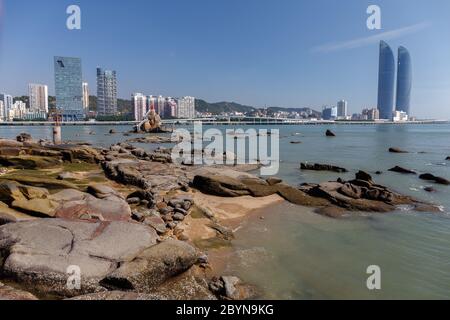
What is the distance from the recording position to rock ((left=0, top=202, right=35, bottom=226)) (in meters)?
8.54

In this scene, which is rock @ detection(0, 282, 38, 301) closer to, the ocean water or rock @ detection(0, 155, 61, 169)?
the ocean water

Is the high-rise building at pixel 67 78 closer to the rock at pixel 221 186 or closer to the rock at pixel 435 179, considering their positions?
the rock at pixel 221 186

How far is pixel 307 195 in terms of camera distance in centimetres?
1688

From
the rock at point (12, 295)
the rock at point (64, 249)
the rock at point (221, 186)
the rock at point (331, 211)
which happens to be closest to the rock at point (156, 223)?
the rock at point (64, 249)

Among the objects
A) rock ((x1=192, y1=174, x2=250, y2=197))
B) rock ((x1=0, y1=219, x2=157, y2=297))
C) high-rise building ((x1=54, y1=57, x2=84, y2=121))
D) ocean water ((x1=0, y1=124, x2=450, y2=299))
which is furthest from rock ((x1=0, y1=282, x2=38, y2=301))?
high-rise building ((x1=54, y1=57, x2=84, y2=121))

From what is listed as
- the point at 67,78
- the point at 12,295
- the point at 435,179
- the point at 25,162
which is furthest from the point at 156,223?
the point at 67,78

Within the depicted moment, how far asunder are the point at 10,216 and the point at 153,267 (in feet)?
16.0

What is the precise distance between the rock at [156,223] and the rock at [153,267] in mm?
2001

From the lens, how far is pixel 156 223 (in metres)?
10.4

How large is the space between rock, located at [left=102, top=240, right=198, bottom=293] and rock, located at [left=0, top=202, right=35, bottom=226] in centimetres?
401

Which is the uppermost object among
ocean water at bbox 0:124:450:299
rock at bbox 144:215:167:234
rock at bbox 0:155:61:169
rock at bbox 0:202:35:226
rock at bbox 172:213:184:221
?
rock at bbox 0:155:61:169

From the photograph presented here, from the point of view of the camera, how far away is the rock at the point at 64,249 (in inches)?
249
